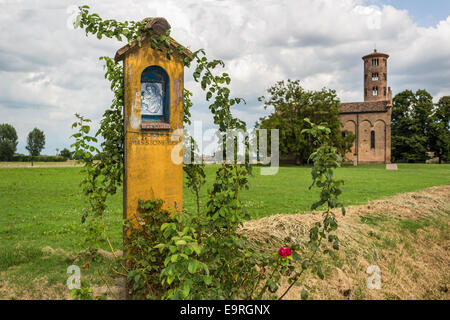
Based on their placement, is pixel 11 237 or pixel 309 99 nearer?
pixel 11 237

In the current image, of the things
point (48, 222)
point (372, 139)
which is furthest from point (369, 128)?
point (48, 222)

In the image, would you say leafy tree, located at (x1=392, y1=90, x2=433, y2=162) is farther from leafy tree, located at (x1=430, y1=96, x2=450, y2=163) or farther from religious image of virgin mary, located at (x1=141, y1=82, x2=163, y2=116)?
religious image of virgin mary, located at (x1=141, y1=82, x2=163, y2=116)

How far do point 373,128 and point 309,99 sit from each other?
18.5m

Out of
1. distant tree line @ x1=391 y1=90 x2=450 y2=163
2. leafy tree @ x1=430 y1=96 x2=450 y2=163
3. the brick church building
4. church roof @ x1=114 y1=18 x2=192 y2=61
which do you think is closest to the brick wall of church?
the brick church building

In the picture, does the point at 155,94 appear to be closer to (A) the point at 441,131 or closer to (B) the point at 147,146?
(B) the point at 147,146

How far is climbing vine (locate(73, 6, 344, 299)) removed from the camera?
2.84 m

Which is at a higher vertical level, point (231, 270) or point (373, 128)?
point (373, 128)

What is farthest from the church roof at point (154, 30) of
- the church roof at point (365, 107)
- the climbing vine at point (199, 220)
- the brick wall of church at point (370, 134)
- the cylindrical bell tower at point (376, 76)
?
the cylindrical bell tower at point (376, 76)

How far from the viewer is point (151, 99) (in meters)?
3.80

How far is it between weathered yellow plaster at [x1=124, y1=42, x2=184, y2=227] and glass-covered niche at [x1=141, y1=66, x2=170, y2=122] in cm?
7

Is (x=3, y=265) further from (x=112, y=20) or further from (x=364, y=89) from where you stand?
(x=364, y=89)

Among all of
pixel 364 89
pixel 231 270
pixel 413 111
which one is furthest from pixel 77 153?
pixel 364 89

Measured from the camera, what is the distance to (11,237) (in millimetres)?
6094

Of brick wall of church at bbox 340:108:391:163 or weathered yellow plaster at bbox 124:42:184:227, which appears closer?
weathered yellow plaster at bbox 124:42:184:227
